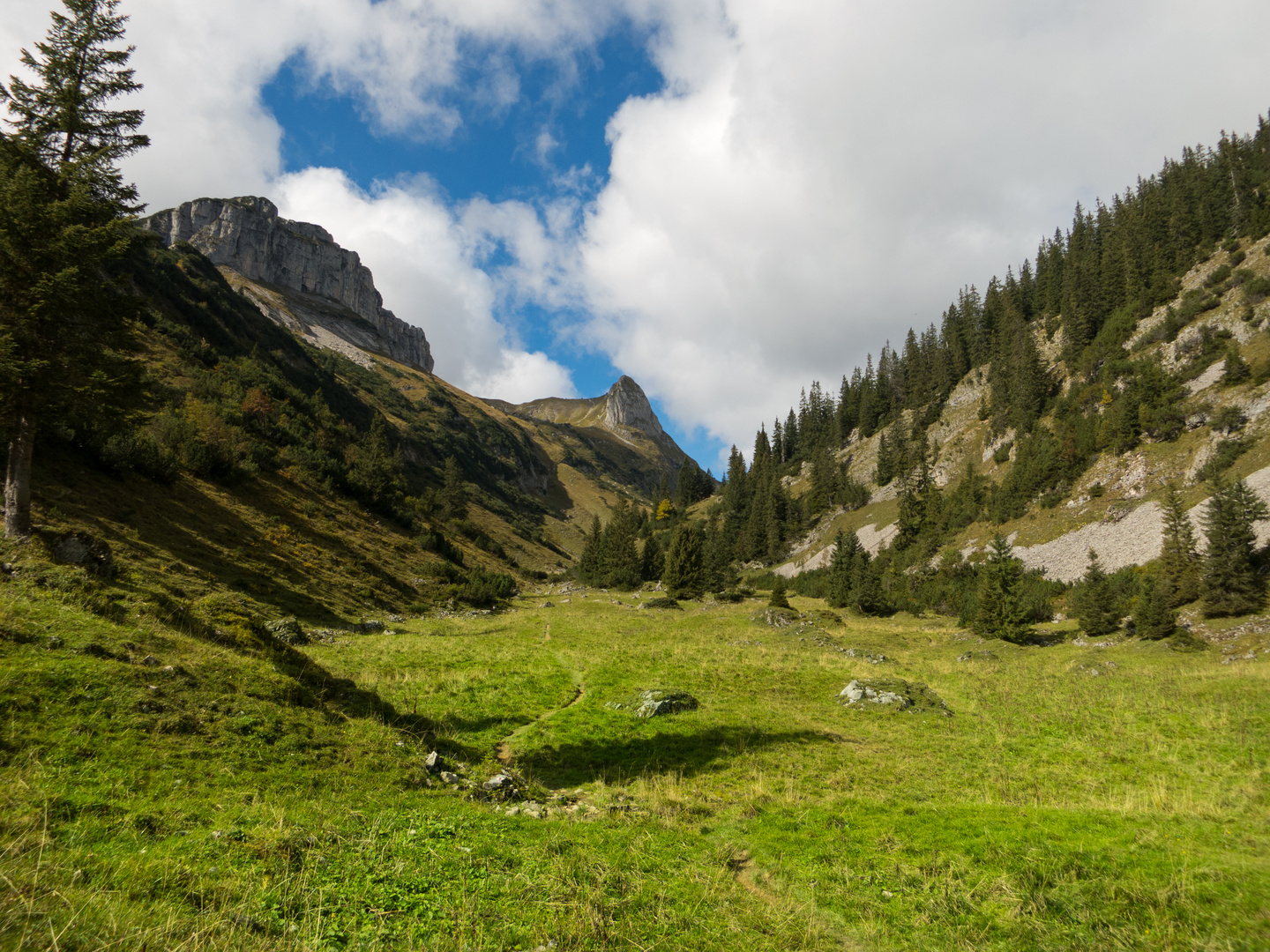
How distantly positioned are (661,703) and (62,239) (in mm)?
27467

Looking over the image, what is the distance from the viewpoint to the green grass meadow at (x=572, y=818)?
5988 mm

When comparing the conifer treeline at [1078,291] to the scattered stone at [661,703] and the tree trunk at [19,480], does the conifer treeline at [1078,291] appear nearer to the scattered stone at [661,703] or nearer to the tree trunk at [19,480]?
the scattered stone at [661,703]

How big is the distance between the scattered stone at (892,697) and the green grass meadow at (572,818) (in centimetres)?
165

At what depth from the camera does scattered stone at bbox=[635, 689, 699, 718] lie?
1909 centimetres

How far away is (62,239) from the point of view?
1800cm

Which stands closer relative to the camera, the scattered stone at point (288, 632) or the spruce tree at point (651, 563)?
the scattered stone at point (288, 632)

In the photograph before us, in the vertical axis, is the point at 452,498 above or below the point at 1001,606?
above

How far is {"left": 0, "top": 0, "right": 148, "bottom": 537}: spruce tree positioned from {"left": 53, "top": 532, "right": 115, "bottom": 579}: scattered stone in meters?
1.44

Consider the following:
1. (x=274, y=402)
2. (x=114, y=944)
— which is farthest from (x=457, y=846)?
(x=274, y=402)

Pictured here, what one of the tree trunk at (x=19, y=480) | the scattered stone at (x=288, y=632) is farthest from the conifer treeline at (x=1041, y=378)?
the tree trunk at (x=19, y=480)

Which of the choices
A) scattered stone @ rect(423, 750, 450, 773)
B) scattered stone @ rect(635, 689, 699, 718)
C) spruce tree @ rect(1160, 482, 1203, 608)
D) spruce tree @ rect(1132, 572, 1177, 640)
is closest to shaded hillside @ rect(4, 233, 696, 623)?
scattered stone @ rect(423, 750, 450, 773)

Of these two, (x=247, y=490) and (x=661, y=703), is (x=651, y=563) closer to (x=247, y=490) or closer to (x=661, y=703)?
(x=247, y=490)

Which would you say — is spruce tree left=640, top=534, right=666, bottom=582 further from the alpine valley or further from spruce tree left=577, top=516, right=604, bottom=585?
the alpine valley

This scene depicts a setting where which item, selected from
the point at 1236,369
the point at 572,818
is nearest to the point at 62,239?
the point at 572,818
